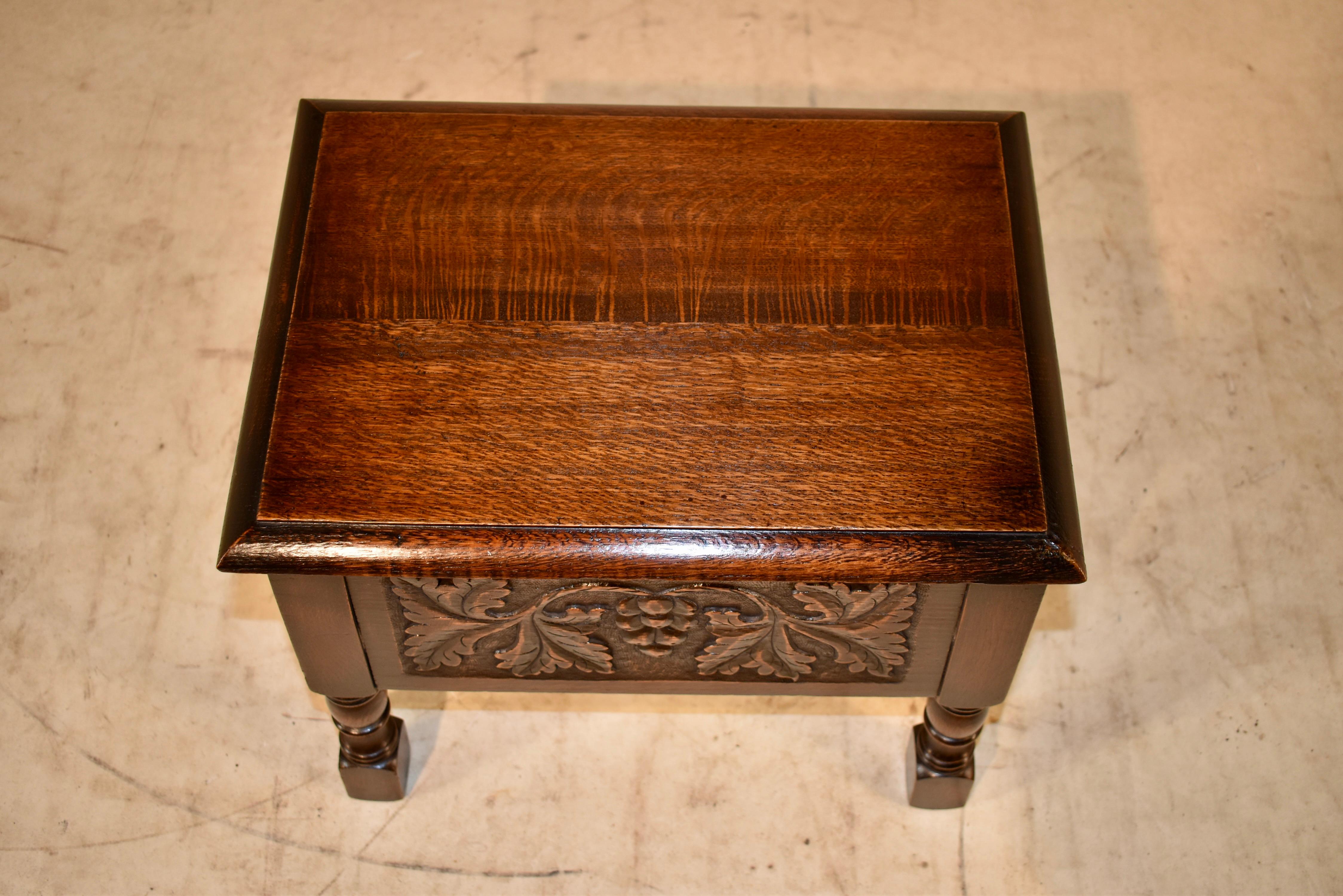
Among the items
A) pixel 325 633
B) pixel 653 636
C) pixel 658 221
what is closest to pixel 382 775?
pixel 325 633

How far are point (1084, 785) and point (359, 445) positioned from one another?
84 cm

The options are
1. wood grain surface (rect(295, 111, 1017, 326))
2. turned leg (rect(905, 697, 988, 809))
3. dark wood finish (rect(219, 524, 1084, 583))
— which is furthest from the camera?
turned leg (rect(905, 697, 988, 809))

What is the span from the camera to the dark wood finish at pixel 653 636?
3.77 ft

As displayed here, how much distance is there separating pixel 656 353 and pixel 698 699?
462 millimetres

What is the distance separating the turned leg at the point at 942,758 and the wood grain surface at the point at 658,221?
395 mm

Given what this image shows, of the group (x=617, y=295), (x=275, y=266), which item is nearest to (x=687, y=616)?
(x=617, y=295)

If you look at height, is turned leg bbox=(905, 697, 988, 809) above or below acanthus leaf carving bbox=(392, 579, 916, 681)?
below

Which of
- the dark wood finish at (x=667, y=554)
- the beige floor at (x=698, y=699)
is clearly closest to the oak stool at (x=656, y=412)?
the dark wood finish at (x=667, y=554)

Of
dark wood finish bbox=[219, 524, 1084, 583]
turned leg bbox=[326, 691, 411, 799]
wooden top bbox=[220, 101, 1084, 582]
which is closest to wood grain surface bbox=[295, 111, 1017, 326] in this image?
wooden top bbox=[220, 101, 1084, 582]

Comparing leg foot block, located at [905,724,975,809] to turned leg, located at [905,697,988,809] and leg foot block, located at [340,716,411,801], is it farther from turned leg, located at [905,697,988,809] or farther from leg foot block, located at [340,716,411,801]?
leg foot block, located at [340,716,411,801]

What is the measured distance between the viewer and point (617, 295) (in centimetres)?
121

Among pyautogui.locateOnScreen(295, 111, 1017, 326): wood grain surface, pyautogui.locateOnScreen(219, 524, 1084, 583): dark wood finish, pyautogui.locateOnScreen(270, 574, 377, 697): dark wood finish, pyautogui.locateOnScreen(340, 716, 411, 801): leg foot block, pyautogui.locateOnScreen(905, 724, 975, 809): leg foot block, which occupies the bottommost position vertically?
pyautogui.locateOnScreen(340, 716, 411, 801): leg foot block

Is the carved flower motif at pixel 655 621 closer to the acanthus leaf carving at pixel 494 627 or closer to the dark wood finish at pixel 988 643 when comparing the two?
the acanthus leaf carving at pixel 494 627

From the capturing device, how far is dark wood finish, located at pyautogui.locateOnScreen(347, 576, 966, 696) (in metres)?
1.15
